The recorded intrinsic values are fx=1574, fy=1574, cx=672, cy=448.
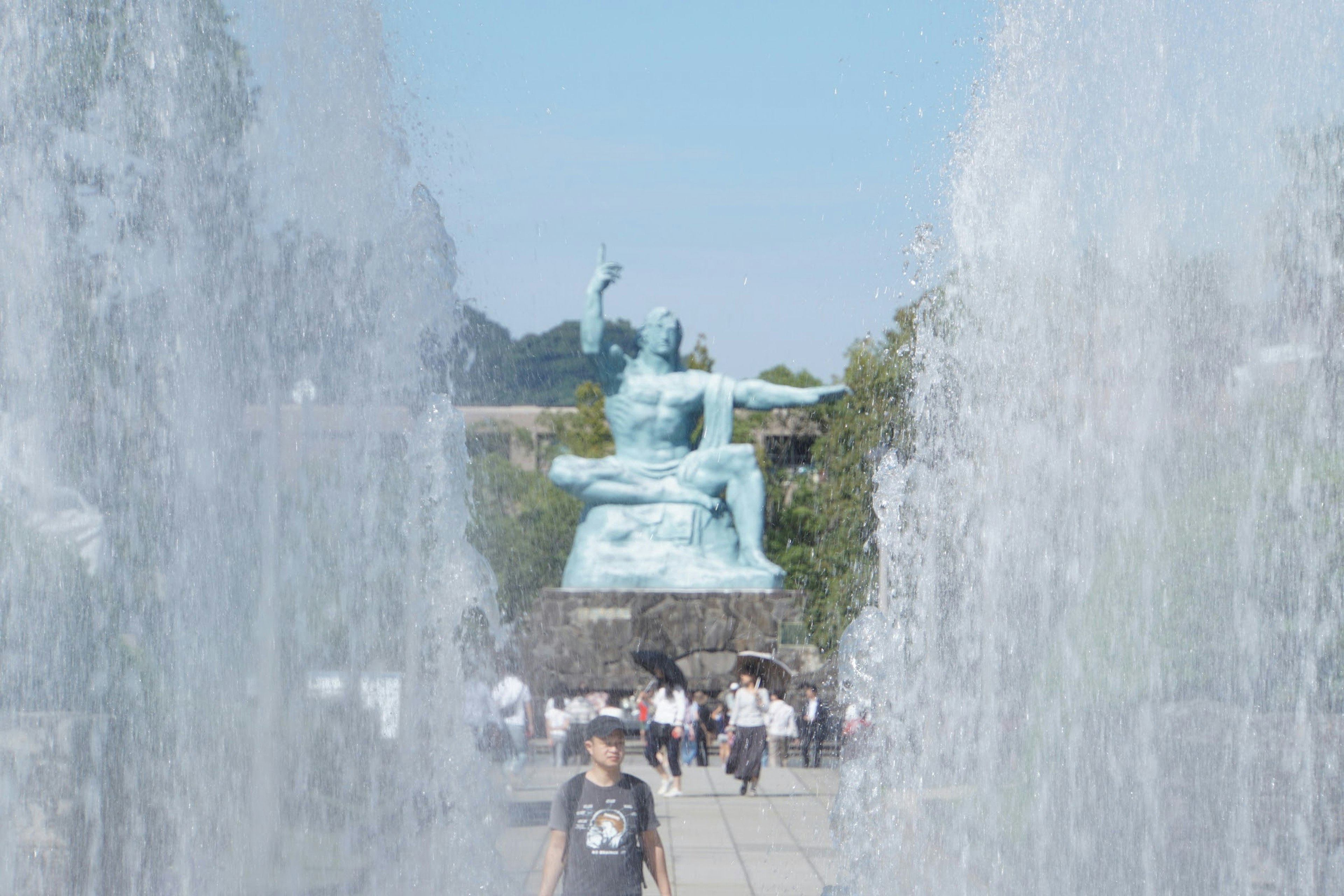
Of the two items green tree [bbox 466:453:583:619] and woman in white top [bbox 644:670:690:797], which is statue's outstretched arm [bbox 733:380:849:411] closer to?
green tree [bbox 466:453:583:619]

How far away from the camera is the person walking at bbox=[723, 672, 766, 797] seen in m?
11.9

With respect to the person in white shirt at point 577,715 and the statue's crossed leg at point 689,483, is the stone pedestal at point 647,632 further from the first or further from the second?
A: the statue's crossed leg at point 689,483

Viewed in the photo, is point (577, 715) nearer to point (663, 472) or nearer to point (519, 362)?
point (663, 472)

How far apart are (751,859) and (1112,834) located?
11.4 ft

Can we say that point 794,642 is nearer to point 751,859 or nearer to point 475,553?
point 751,859

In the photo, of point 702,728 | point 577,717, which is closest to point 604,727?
point 702,728

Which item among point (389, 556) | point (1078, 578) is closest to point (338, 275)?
point (389, 556)

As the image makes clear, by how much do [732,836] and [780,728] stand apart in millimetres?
5361

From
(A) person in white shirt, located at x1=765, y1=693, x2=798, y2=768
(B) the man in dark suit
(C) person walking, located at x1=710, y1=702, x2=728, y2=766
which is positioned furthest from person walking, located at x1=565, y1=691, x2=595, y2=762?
(B) the man in dark suit

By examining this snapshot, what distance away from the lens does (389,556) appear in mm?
7148

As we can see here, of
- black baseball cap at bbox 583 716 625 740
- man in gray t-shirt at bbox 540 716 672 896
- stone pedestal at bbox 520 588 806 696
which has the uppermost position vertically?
black baseball cap at bbox 583 716 625 740

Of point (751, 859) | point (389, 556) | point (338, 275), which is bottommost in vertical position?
point (751, 859)

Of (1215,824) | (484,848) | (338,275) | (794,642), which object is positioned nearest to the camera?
(1215,824)

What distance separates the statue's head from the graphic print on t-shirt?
14631 mm
